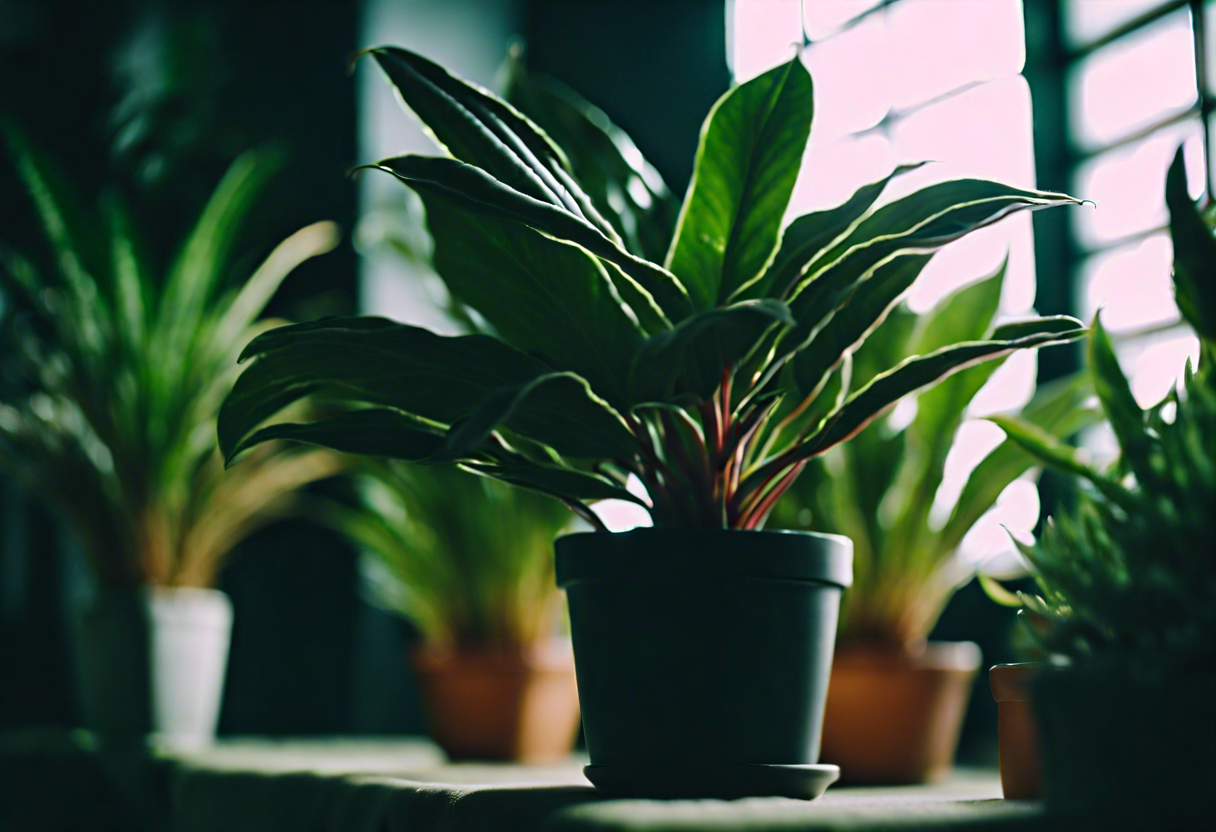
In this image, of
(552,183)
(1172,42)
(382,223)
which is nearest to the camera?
(552,183)

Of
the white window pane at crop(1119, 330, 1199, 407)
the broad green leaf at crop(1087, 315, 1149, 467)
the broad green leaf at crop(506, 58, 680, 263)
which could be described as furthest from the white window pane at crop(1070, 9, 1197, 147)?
the broad green leaf at crop(1087, 315, 1149, 467)

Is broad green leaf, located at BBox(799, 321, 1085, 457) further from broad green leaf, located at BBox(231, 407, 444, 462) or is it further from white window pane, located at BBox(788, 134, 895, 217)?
white window pane, located at BBox(788, 134, 895, 217)

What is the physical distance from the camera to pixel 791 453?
2.17 ft

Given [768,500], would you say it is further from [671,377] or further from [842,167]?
[842,167]

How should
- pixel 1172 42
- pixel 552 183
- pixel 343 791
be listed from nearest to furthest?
pixel 552 183, pixel 343 791, pixel 1172 42

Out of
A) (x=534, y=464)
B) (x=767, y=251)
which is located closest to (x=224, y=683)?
(x=534, y=464)

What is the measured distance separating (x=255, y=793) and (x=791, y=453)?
54cm

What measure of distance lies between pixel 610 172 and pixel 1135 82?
0.75 m

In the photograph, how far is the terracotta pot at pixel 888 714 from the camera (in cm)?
97

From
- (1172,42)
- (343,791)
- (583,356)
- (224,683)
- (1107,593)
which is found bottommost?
(224,683)

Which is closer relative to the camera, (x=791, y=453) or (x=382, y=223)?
(x=791, y=453)

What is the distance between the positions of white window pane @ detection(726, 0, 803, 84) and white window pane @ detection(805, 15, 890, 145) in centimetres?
8

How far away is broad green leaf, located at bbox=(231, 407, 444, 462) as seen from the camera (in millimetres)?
661

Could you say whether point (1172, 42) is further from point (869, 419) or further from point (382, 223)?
point (382, 223)
